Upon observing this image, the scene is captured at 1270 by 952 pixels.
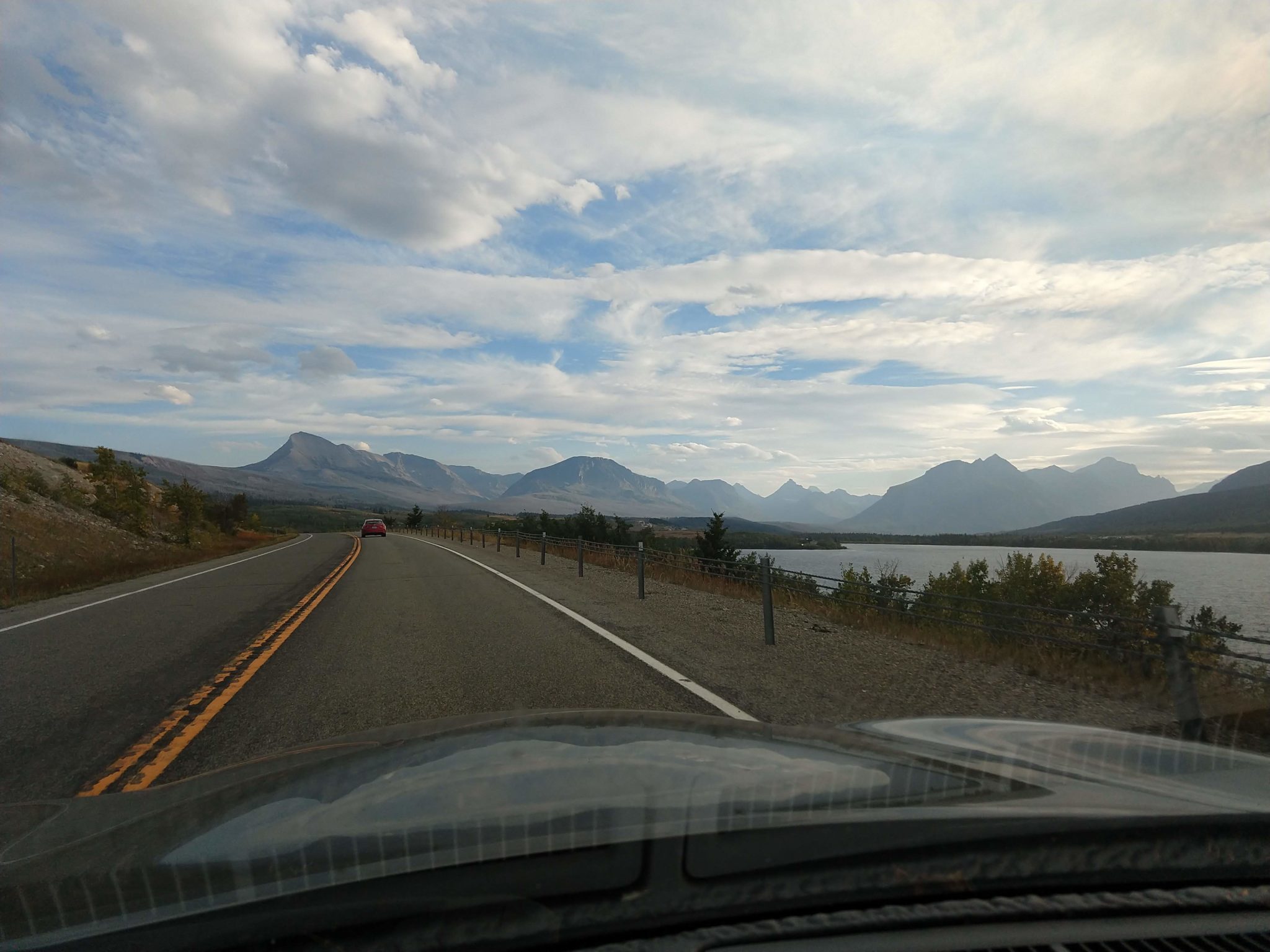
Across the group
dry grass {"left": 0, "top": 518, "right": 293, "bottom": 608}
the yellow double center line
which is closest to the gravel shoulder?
the yellow double center line

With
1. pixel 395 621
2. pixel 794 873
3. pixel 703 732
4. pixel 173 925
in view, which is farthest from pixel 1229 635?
pixel 395 621

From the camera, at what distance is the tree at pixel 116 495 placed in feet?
163

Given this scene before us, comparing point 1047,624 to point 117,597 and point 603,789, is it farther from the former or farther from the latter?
point 117,597

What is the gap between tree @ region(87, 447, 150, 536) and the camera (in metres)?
49.7

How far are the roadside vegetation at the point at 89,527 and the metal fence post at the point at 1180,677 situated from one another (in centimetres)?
1979

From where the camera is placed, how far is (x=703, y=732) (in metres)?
3.01

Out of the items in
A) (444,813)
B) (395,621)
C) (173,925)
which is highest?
(444,813)

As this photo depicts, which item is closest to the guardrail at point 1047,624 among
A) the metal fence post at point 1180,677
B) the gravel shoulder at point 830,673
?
the metal fence post at point 1180,677

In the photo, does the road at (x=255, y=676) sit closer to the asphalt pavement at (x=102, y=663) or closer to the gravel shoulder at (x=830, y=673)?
the asphalt pavement at (x=102, y=663)

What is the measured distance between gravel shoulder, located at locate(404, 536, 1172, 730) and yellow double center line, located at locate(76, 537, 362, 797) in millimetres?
4251

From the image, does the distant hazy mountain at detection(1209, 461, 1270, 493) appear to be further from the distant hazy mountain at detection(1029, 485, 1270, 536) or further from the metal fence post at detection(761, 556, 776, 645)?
the metal fence post at detection(761, 556, 776, 645)

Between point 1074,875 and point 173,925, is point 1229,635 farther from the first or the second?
point 173,925

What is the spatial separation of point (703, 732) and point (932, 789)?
1.04 metres

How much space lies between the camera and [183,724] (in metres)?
6.04
